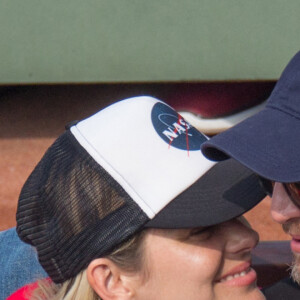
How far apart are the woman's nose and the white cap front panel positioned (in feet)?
0.56

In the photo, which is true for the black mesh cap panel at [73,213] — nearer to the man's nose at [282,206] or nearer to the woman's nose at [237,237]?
the woman's nose at [237,237]

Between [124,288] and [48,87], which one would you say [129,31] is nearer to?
[48,87]

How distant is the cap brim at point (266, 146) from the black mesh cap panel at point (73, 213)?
264mm

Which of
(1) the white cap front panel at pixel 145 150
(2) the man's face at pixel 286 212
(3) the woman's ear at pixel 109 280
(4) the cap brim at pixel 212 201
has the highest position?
(1) the white cap front panel at pixel 145 150

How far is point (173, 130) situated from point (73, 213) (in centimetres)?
36

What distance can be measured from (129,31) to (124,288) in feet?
8.62

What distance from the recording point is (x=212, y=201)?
1.74 meters

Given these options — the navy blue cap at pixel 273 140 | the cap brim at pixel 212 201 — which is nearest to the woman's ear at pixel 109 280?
the cap brim at pixel 212 201

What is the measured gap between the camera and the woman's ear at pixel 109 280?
5.75 ft

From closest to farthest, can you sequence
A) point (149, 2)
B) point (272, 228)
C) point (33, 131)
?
point (272, 228) < point (149, 2) < point (33, 131)

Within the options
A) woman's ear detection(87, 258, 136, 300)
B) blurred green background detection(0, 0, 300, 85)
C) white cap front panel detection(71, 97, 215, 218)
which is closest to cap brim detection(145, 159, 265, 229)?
white cap front panel detection(71, 97, 215, 218)

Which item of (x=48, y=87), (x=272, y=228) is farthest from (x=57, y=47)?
(x=272, y=228)

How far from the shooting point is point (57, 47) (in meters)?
4.30

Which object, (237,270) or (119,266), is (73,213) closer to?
(119,266)
